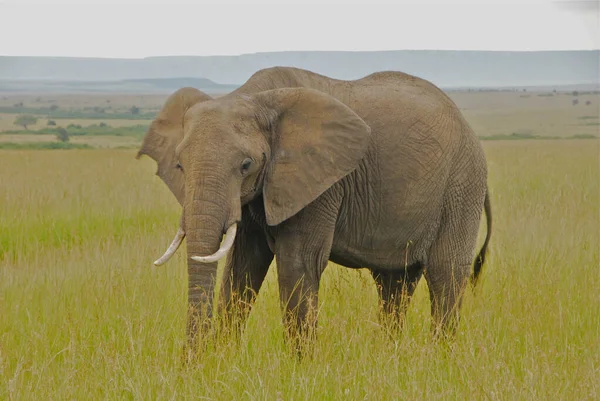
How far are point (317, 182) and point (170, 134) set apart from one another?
0.98 meters

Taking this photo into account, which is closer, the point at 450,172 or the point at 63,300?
the point at 450,172

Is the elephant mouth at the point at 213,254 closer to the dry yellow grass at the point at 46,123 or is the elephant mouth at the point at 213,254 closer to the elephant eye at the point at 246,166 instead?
the elephant eye at the point at 246,166

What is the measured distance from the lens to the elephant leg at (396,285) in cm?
695

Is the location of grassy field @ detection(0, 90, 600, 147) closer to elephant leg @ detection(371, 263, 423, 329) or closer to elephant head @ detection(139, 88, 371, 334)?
elephant leg @ detection(371, 263, 423, 329)

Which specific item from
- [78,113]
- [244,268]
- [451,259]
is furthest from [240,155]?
[78,113]

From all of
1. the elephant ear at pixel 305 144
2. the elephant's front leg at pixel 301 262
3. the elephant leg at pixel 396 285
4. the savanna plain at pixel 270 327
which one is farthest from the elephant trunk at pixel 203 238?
the elephant leg at pixel 396 285

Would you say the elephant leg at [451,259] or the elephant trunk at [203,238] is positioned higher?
the elephant trunk at [203,238]

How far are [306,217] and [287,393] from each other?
119cm

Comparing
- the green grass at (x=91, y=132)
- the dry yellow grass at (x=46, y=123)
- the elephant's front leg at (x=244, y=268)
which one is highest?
the elephant's front leg at (x=244, y=268)

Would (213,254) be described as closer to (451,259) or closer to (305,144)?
(305,144)

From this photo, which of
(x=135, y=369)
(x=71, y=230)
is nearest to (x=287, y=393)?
(x=135, y=369)

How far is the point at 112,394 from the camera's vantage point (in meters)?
5.17

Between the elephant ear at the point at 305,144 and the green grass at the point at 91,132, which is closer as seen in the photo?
the elephant ear at the point at 305,144

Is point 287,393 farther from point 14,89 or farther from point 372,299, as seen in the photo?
point 14,89
